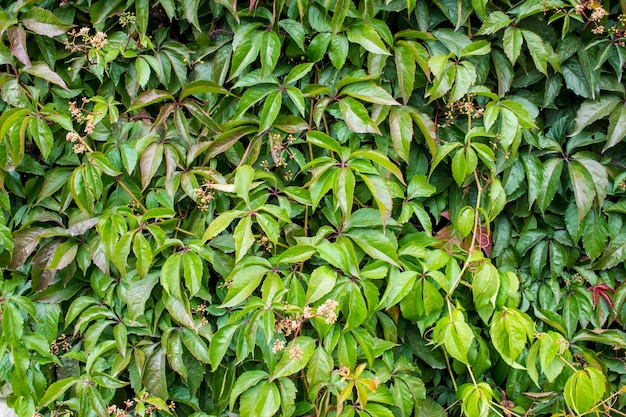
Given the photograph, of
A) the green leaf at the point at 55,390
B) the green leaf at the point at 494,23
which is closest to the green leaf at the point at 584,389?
the green leaf at the point at 494,23

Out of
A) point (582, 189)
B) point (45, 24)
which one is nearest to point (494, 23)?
point (582, 189)

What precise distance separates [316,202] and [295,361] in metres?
0.40

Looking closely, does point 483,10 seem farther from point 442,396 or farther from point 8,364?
point 8,364

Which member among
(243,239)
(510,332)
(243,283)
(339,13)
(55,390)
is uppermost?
(339,13)

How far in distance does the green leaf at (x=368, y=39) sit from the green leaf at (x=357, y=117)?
0.48 ft

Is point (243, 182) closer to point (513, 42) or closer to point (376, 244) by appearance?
point (376, 244)

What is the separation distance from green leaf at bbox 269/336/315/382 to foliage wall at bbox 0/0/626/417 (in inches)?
0.7

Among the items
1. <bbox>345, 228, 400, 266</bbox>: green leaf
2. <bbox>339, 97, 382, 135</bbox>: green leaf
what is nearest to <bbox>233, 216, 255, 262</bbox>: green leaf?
<bbox>345, 228, 400, 266</bbox>: green leaf

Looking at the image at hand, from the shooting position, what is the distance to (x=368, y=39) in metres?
1.54

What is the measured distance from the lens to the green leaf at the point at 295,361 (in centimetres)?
142

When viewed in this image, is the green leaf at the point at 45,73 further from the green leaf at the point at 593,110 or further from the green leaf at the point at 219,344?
the green leaf at the point at 593,110

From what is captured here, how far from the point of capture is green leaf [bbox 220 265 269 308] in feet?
4.71

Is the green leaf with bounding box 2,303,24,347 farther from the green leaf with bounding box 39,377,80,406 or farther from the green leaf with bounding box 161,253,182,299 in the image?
the green leaf with bounding box 161,253,182,299

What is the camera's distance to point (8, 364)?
1.67 meters
